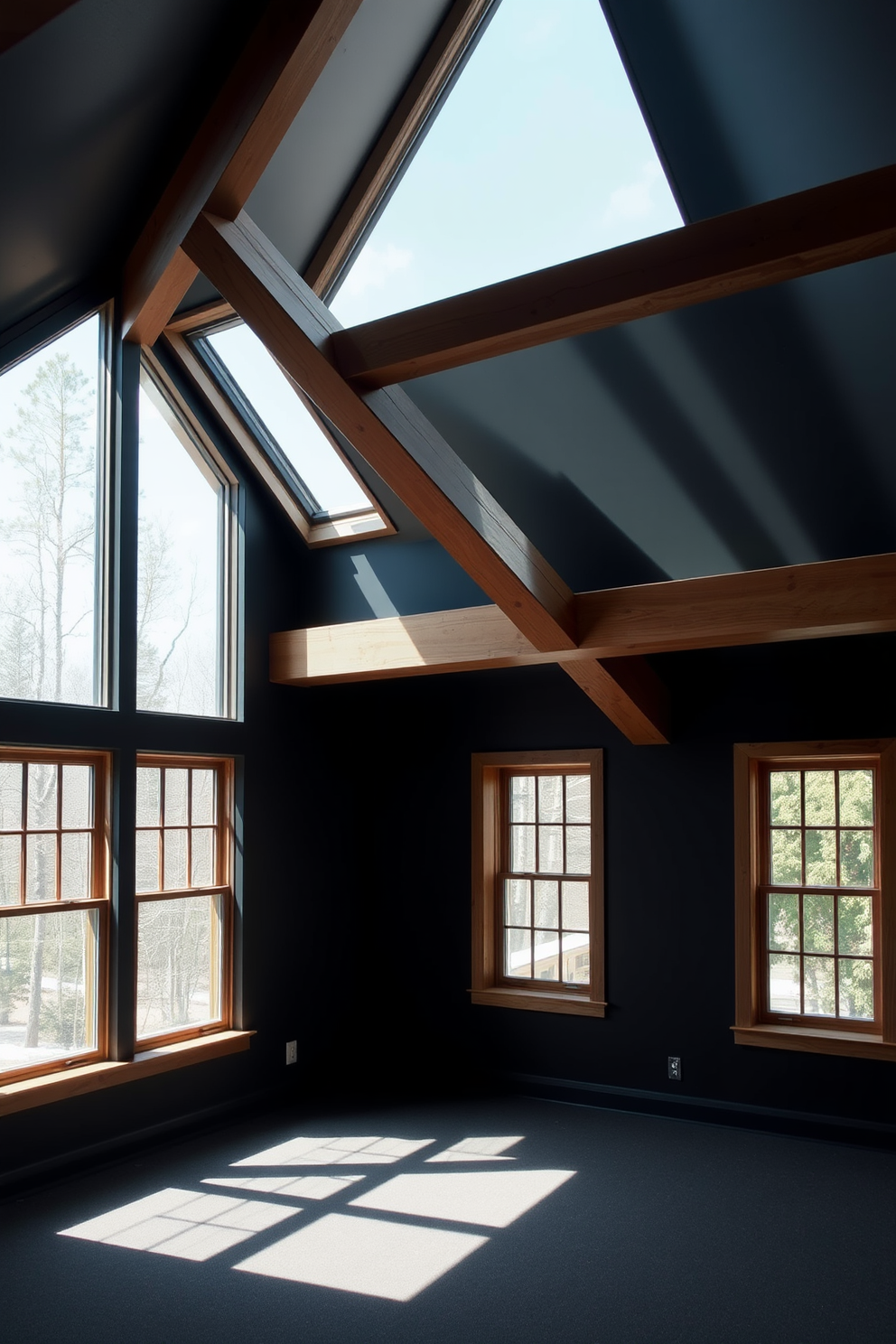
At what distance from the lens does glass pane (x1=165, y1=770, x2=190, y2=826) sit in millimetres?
5727

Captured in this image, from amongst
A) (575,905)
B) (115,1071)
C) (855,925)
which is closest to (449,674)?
(575,905)

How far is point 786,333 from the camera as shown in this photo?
13.4 ft

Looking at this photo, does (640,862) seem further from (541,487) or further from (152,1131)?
(152,1131)

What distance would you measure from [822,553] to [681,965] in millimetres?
2545

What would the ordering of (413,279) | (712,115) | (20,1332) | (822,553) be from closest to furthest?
(20,1332)
(712,115)
(822,553)
(413,279)

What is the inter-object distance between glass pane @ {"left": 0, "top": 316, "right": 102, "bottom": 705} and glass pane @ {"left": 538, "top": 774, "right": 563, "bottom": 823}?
113 inches

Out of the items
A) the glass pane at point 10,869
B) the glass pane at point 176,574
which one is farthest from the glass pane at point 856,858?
the glass pane at point 10,869

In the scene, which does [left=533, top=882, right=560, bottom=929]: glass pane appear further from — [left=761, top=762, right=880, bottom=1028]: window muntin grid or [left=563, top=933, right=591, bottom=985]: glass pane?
[left=761, top=762, right=880, bottom=1028]: window muntin grid

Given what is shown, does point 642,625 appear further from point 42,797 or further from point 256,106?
point 42,797

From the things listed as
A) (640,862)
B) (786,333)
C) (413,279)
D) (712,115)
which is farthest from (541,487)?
(640,862)

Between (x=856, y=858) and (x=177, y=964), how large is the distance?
3780 mm

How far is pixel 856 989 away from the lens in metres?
5.63

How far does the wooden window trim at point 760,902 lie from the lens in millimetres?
5418

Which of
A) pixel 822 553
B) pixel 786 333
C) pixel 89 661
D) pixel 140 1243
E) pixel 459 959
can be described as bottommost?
pixel 140 1243
